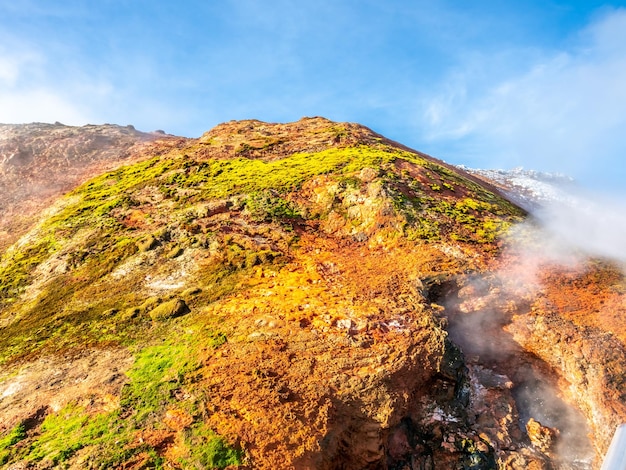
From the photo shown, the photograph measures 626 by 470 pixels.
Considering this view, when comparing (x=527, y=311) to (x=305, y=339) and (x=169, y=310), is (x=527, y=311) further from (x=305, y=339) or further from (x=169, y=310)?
(x=169, y=310)

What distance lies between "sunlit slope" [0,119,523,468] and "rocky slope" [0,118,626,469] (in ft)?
0.17

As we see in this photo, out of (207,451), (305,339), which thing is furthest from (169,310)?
(207,451)

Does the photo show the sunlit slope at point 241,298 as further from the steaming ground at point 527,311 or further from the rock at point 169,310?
the steaming ground at point 527,311

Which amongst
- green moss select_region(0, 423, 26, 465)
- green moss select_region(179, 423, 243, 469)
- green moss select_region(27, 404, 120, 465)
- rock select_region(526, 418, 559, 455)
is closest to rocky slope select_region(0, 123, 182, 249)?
green moss select_region(0, 423, 26, 465)

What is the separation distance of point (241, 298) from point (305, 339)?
2.59 metres

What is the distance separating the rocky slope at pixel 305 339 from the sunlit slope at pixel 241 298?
5cm

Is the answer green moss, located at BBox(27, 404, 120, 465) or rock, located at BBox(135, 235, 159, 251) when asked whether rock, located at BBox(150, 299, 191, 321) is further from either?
rock, located at BBox(135, 235, 159, 251)

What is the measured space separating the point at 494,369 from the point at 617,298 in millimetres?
4241

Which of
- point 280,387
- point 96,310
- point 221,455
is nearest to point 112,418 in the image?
point 221,455

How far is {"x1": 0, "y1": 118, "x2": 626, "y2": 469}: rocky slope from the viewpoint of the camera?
24.5 ft

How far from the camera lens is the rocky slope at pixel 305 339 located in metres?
7.47

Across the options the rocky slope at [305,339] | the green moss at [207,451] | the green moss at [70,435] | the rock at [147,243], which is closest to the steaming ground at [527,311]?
the rocky slope at [305,339]

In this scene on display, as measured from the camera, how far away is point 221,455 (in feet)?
22.0

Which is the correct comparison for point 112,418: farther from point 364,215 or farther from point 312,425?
point 364,215
